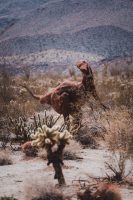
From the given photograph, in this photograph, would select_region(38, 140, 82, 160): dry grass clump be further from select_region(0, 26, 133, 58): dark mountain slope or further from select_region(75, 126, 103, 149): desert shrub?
select_region(0, 26, 133, 58): dark mountain slope

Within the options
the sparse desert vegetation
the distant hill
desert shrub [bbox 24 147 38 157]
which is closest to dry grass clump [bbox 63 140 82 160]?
the sparse desert vegetation

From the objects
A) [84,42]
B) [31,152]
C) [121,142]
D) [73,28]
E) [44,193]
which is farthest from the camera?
[73,28]

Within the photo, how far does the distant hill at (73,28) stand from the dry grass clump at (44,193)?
6525 centimetres

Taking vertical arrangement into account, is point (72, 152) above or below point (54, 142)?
below

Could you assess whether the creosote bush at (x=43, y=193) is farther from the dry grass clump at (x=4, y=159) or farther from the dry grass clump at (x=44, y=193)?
the dry grass clump at (x=4, y=159)

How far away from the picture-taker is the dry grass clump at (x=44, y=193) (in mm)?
8930

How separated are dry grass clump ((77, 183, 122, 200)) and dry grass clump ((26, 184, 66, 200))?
0.37 metres

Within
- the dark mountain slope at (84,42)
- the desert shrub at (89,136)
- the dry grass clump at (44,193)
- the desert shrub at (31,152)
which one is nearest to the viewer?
the dry grass clump at (44,193)

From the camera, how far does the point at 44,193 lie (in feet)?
29.4

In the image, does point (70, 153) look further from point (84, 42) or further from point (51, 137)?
point (84, 42)

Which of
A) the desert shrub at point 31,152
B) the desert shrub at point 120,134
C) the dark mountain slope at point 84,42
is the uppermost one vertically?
the dark mountain slope at point 84,42

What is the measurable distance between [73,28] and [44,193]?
85146 mm

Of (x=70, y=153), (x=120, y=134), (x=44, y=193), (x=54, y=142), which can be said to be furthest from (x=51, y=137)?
(x=70, y=153)

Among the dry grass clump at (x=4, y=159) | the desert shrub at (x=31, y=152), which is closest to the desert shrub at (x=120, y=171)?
the desert shrub at (x=31, y=152)
